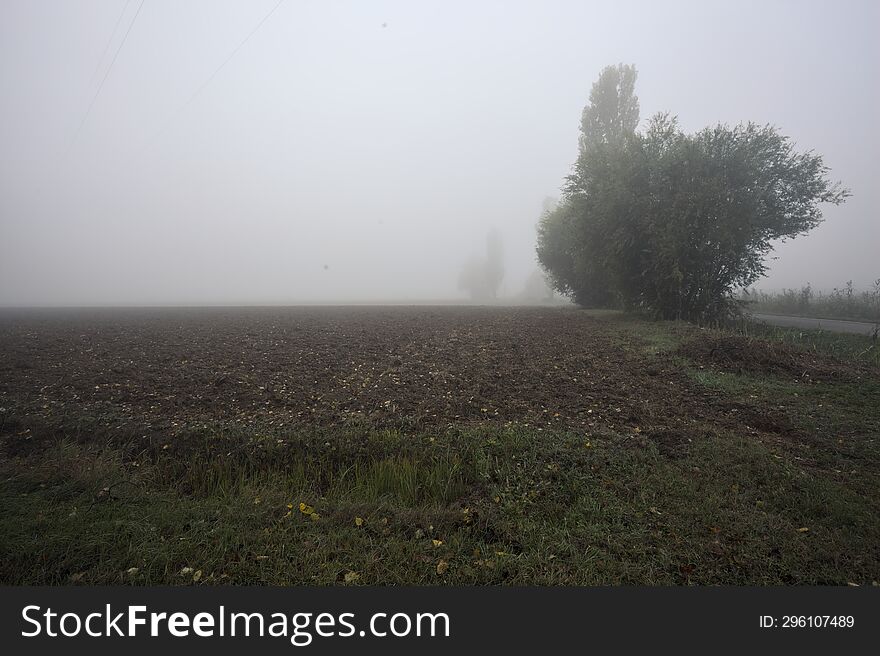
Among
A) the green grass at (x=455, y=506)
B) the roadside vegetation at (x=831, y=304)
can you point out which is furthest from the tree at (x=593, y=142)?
the green grass at (x=455, y=506)

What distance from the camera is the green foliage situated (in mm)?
14117

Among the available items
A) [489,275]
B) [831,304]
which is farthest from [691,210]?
[489,275]

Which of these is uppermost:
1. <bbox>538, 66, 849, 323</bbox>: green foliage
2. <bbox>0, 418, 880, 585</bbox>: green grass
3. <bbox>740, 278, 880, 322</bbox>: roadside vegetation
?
<bbox>538, 66, 849, 323</bbox>: green foliage

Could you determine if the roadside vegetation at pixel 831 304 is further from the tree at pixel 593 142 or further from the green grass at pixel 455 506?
the green grass at pixel 455 506

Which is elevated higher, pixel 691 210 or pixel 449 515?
pixel 691 210

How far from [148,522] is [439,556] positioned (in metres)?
3.03

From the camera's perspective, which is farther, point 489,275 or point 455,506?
point 489,275

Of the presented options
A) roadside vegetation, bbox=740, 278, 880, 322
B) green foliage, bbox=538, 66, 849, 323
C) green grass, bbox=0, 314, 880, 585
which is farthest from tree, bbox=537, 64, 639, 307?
green grass, bbox=0, 314, 880, 585

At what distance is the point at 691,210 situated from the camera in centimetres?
1427

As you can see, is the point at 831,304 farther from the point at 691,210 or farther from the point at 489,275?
the point at 489,275

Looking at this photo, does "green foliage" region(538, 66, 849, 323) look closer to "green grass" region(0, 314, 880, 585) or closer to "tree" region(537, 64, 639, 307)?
"tree" region(537, 64, 639, 307)

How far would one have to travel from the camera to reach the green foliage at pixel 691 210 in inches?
556

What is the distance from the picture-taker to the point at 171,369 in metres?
9.39

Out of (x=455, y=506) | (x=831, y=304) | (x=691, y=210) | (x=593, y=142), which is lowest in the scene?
(x=455, y=506)
